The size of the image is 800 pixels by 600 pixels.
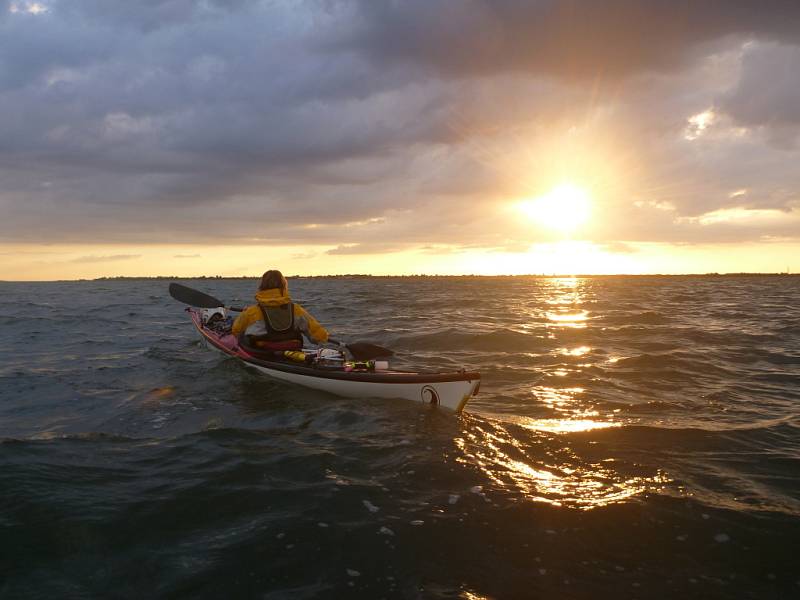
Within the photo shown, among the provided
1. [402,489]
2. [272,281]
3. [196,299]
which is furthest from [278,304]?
[196,299]

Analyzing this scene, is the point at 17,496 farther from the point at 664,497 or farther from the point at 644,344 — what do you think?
the point at 644,344

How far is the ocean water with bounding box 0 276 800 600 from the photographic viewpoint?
452 centimetres

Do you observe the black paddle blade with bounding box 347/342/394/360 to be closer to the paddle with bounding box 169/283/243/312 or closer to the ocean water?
the ocean water

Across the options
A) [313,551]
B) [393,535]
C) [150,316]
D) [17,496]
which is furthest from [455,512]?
[150,316]

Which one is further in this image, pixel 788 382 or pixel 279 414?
pixel 788 382

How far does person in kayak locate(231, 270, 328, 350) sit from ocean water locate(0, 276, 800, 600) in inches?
39.8

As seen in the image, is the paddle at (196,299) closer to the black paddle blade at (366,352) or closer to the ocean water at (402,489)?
the ocean water at (402,489)

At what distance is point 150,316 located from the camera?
31.6 m

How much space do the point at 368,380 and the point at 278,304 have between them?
2852 millimetres

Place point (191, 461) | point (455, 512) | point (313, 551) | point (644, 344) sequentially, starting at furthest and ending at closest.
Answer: point (644, 344) < point (191, 461) < point (455, 512) < point (313, 551)

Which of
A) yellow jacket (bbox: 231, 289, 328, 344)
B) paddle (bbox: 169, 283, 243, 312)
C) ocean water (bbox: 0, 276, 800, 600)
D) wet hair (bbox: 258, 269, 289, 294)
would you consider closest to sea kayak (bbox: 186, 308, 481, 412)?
ocean water (bbox: 0, 276, 800, 600)

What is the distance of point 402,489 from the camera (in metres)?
6.22

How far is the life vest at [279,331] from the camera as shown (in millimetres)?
11758

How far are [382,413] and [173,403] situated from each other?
4217 mm
